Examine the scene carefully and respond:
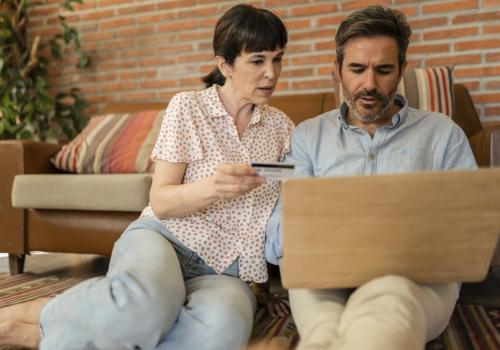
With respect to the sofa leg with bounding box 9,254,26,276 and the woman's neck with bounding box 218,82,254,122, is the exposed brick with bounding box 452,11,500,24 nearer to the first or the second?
the woman's neck with bounding box 218,82,254,122

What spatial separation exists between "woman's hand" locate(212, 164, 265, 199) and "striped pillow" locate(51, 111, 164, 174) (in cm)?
127

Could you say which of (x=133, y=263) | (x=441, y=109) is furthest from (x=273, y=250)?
(x=441, y=109)

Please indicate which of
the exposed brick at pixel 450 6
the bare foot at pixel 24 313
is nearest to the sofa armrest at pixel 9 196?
the bare foot at pixel 24 313

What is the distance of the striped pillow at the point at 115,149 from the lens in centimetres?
236

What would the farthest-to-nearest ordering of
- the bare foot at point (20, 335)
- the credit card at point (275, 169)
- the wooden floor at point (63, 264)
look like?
the wooden floor at point (63, 264) < the bare foot at point (20, 335) < the credit card at point (275, 169)

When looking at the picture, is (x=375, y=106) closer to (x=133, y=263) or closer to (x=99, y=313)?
(x=133, y=263)

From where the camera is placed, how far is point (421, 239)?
0.85m

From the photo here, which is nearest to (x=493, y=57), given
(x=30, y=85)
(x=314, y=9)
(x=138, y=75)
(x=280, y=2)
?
(x=314, y=9)

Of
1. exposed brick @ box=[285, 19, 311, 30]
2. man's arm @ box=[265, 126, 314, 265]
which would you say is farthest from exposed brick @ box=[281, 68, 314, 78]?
man's arm @ box=[265, 126, 314, 265]

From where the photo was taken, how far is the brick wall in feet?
8.09

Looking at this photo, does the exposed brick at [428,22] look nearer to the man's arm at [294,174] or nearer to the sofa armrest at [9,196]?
the man's arm at [294,174]

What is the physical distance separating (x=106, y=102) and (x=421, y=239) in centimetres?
284

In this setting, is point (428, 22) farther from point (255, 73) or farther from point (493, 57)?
point (255, 73)

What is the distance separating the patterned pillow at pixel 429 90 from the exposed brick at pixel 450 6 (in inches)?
22.9
